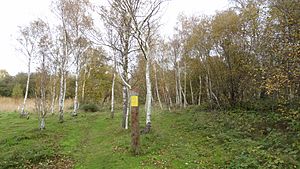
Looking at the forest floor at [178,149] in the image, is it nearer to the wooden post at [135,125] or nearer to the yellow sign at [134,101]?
the wooden post at [135,125]

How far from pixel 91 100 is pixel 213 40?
69.8 feet

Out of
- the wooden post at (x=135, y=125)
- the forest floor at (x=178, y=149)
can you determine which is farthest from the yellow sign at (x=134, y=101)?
the forest floor at (x=178, y=149)

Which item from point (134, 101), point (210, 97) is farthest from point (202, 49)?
point (134, 101)

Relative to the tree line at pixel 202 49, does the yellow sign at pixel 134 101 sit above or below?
below

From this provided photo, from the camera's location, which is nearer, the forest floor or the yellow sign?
the forest floor

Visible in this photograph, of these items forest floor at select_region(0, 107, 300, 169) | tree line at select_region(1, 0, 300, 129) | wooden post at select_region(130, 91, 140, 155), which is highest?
tree line at select_region(1, 0, 300, 129)

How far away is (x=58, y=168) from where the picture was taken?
8164 mm

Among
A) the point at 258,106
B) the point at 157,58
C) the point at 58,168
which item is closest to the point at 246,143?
the point at 58,168

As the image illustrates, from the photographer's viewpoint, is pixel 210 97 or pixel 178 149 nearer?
pixel 178 149

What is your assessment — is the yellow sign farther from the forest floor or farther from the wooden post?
the forest floor

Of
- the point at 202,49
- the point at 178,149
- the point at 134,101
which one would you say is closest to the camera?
the point at 178,149

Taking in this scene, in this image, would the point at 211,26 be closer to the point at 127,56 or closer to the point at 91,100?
the point at 127,56

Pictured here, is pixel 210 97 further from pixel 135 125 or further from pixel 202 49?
pixel 135 125

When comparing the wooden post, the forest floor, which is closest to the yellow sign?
the wooden post
